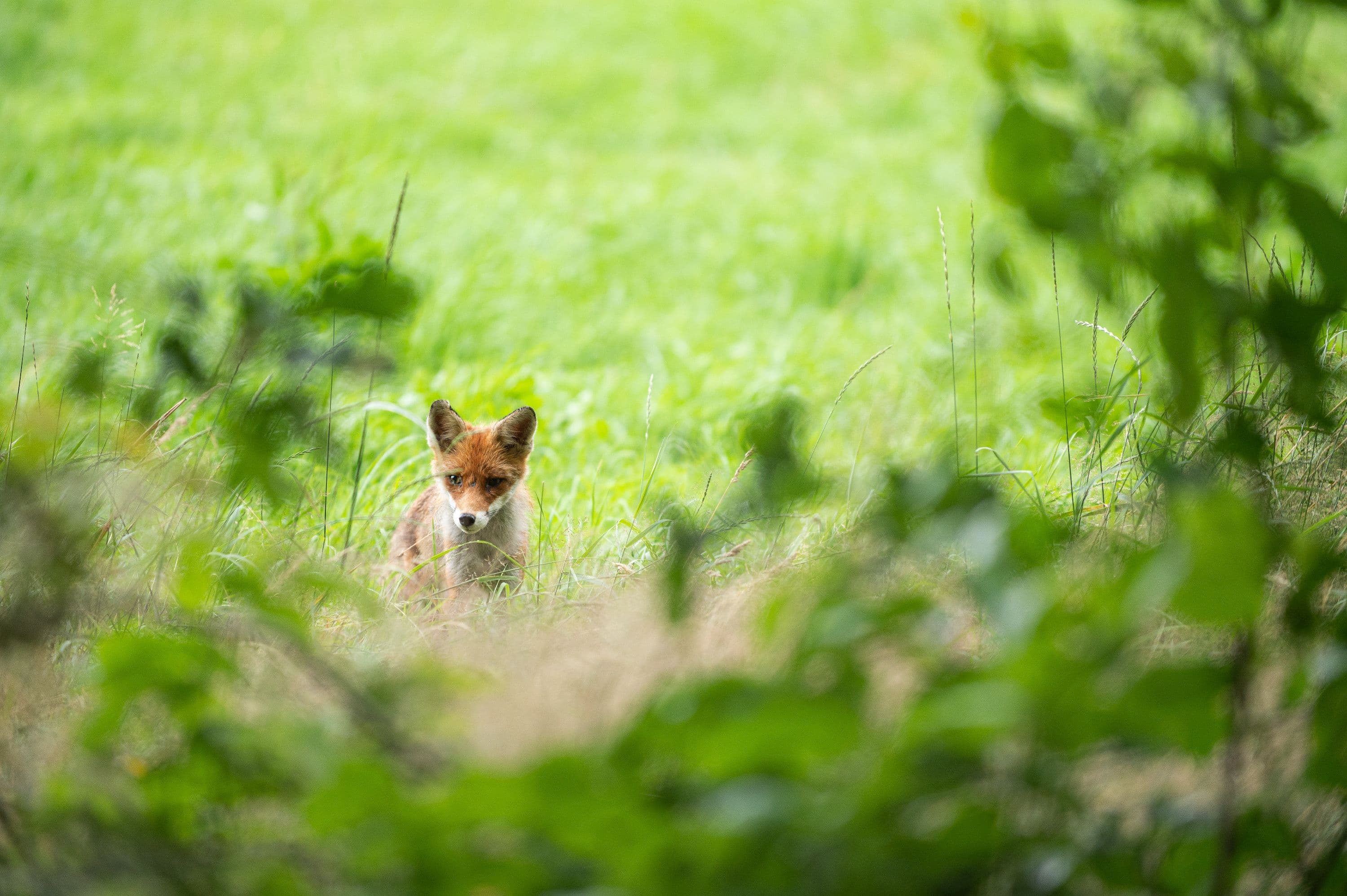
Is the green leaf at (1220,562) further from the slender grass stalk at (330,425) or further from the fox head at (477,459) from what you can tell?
the fox head at (477,459)

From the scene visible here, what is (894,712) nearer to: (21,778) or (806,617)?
(806,617)

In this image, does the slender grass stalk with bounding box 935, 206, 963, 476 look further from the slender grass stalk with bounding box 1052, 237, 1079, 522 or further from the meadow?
the slender grass stalk with bounding box 1052, 237, 1079, 522

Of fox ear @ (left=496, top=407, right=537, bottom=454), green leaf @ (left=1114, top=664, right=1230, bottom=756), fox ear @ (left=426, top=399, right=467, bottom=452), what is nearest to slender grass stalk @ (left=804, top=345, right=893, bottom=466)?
green leaf @ (left=1114, top=664, right=1230, bottom=756)

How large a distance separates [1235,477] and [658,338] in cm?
480

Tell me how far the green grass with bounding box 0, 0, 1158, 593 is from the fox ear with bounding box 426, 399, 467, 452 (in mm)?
201

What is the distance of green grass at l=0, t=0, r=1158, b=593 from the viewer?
491cm

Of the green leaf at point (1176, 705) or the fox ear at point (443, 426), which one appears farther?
the fox ear at point (443, 426)

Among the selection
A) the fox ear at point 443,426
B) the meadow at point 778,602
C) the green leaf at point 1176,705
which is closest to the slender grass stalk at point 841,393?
the meadow at point 778,602

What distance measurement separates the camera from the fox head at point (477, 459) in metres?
4.23

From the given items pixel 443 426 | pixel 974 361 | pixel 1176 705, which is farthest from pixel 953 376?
pixel 1176 705

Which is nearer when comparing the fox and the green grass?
the fox

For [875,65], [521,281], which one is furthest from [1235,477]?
[875,65]

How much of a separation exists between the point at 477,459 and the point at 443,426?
0.21 metres

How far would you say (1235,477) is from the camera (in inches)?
88.1
